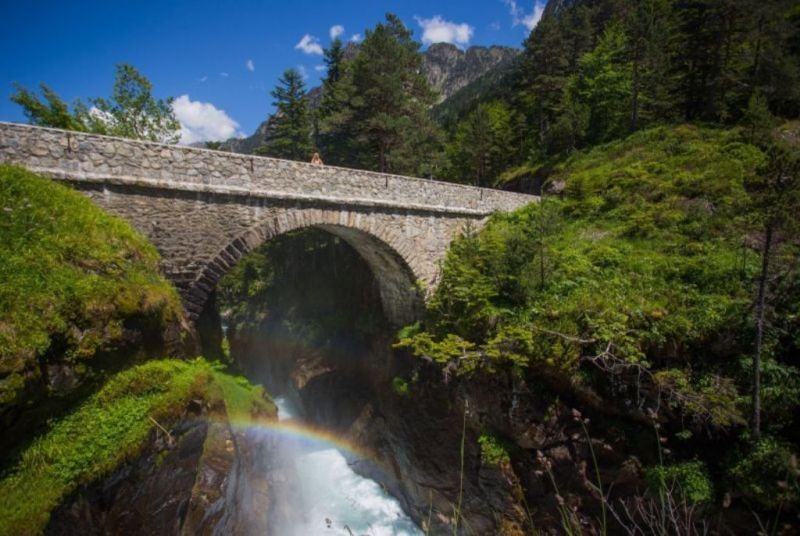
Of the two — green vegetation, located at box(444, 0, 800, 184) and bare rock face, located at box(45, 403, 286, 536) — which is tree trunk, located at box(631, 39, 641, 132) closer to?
green vegetation, located at box(444, 0, 800, 184)

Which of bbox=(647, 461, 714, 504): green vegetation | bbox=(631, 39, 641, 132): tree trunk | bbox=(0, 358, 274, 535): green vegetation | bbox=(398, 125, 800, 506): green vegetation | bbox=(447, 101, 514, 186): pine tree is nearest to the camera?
bbox=(0, 358, 274, 535): green vegetation

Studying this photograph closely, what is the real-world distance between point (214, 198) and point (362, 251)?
606 centimetres

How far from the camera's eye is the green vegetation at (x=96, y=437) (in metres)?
4.31

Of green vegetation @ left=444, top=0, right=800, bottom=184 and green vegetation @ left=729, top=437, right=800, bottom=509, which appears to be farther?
green vegetation @ left=444, top=0, right=800, bottom=184

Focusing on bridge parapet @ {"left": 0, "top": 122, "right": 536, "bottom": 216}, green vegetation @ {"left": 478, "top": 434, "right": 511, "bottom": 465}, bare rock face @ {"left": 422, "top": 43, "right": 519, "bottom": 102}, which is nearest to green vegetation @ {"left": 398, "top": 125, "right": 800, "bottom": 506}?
green vegetation @ {"left": 478, "top": 434, "right": 511, "bottom": 465}

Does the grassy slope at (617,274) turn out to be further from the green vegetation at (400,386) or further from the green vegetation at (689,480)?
the green vegetation at (400,386)

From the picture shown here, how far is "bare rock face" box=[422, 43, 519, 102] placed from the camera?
133750 millimetres

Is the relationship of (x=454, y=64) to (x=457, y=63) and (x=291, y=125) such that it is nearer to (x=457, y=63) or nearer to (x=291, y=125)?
(x=457, y=63)

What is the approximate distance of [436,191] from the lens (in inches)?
541

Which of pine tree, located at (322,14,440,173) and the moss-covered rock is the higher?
pine tree, located at (322,14,440,173)

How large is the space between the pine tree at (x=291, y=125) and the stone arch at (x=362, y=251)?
15.3 metres

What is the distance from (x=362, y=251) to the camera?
1434 cm

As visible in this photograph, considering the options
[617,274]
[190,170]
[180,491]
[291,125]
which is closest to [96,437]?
[180,491]

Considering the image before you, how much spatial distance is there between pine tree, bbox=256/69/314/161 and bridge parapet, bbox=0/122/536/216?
16298mm
